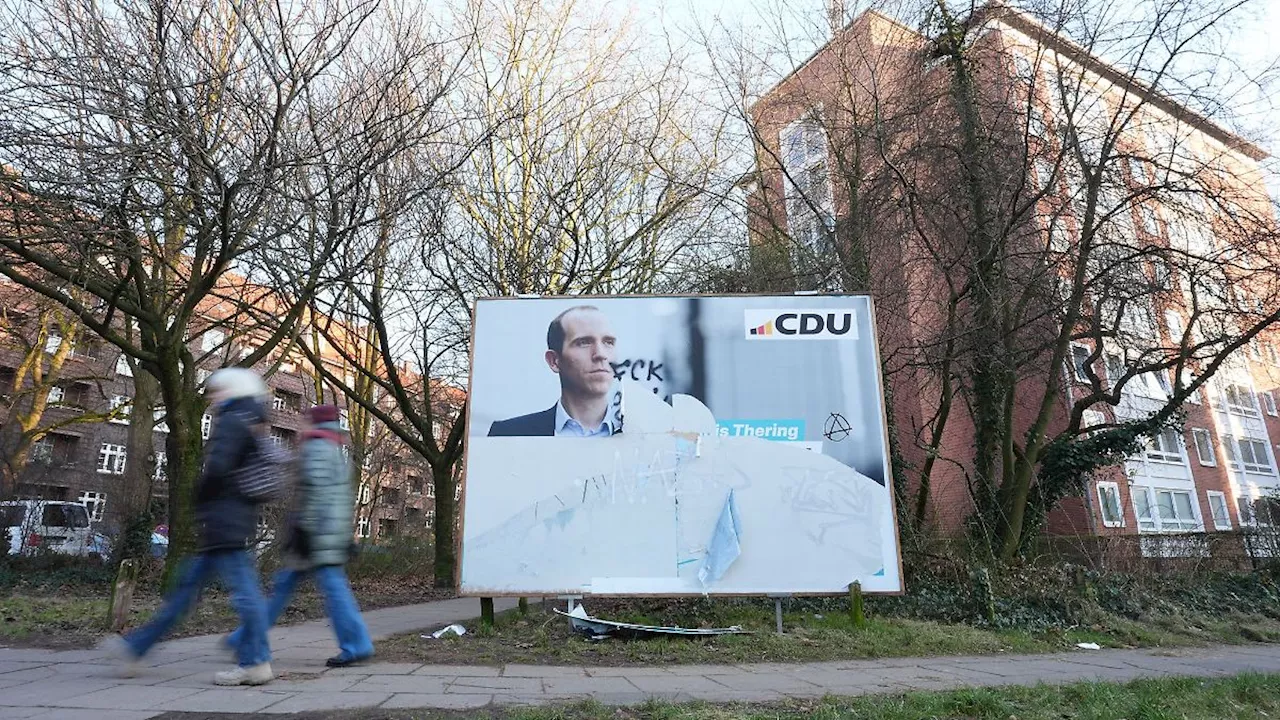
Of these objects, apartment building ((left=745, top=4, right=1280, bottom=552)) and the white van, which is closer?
apartment building ((left=745, top=4, right=1280, bottom=552))

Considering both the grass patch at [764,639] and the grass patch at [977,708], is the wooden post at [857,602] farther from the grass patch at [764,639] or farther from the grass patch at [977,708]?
the grass patch at [977,708]

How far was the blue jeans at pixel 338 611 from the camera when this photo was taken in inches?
185

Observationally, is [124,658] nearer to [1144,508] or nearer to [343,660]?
[343,660]

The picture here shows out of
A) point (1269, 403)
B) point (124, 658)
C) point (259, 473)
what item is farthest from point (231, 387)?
point (1269, 403)

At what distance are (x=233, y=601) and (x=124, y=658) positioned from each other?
3.47 feet

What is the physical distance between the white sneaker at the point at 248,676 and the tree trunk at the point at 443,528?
37.0 ft

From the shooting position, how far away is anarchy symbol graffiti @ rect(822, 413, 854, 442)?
846cm

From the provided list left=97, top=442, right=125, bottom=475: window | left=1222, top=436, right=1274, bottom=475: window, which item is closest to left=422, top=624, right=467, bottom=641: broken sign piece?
left=1222, top=436, right=1274, bottom=475: window

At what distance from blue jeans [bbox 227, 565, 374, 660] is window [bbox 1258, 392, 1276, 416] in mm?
42314

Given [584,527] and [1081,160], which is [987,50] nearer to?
[1081,160]

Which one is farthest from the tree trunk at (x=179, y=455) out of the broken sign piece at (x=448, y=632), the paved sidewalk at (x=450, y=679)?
the broken sign piece at (x=448, y=632)

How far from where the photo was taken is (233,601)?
4477 millimetres

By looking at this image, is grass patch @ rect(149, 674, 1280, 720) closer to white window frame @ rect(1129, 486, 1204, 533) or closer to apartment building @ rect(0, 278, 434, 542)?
apartment building @ rect(0, 278, 434, 542)

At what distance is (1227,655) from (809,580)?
429 centimetres
